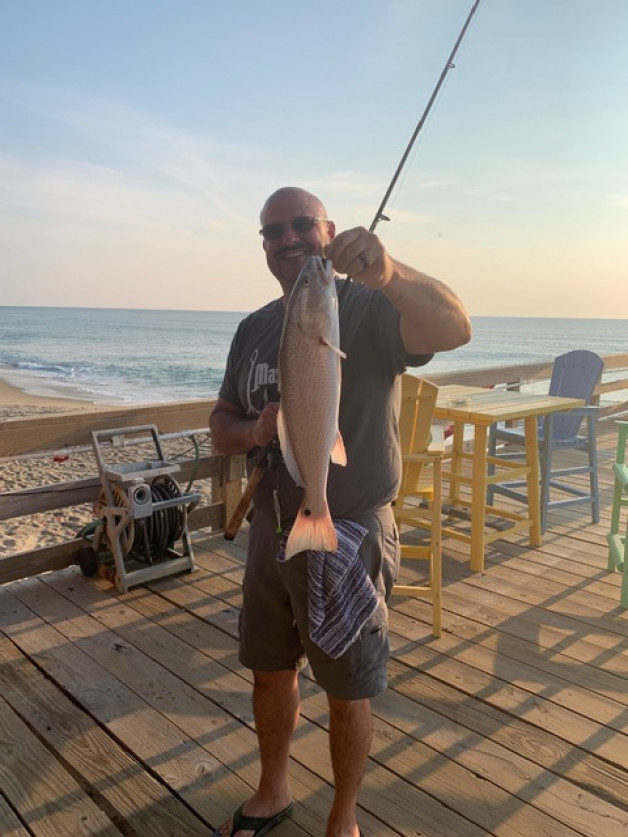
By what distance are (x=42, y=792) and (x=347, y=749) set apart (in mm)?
1078

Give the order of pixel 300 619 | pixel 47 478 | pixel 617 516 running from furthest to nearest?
pixel 47 478, pixel 617 516, pixel 300 619

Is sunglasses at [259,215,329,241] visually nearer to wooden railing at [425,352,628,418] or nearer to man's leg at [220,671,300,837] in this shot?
man's leg at [220,671,300,837]

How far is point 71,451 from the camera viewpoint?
3586 mm

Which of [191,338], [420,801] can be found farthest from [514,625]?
[191,338]

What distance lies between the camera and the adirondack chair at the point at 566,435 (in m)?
4.51

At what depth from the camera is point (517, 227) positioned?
31188 mm

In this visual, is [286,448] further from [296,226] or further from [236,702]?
[236,702]

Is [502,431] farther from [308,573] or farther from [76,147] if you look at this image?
[76,147]

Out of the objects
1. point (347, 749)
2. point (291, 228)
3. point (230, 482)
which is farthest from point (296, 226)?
point (230, 482)

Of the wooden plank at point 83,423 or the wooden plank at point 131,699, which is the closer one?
the wooden plank at point 131,699

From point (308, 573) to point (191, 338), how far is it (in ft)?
157

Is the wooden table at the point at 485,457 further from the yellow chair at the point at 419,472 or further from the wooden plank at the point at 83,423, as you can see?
the wooden plank at the point at 83,423

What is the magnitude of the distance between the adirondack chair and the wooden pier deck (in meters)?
1.07

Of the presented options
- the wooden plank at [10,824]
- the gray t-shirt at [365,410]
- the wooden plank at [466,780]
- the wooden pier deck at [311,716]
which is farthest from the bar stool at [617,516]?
the wooden plank at [10,824]
